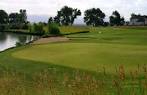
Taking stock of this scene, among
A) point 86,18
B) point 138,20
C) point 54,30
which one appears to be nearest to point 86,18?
point 86,18

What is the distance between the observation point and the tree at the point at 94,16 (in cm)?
16712

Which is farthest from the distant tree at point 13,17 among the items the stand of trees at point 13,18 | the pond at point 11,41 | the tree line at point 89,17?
the pond at point 11,41

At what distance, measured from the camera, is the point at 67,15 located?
162250mm

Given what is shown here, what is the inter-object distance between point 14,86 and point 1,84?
50cm

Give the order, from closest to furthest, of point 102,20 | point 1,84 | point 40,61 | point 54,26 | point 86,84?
point 86,84, point 1,84, point 40,61, point 54,26, point 102,20

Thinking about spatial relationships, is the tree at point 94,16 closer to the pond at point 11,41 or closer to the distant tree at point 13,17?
the distant tree at point 13,17

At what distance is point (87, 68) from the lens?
68.2 feet

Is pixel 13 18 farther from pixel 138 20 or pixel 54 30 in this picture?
pixel 54 30

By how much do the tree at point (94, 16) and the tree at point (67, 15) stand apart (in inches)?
237

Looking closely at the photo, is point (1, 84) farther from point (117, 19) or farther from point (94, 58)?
point (117, 19)

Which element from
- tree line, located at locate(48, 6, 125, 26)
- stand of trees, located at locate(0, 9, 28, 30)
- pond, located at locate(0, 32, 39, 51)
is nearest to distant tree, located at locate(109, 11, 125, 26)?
tree line, located at locate(48, 6, 125, 26)

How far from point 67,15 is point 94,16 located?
12.3 m

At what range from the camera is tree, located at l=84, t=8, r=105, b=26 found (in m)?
167

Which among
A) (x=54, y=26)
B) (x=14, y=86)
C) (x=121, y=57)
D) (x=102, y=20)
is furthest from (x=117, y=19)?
(x=14, y=86)
